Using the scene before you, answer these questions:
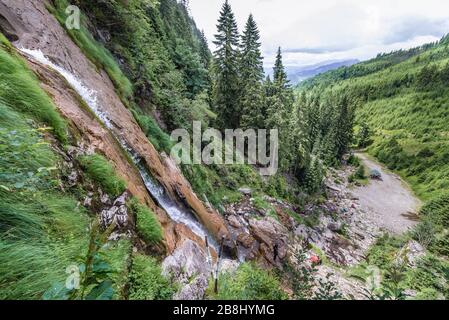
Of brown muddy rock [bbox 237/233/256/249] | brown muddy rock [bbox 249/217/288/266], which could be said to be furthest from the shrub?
brown muddy rock [bbox 237/233/256/249]

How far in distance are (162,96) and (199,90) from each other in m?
13.9

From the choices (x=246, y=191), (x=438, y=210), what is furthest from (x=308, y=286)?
(x=438, y=210)

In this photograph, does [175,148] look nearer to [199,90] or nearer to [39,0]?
[39,0]

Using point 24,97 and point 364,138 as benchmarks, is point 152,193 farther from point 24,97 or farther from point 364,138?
point 364,138

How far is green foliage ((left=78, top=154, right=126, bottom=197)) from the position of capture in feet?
17.3

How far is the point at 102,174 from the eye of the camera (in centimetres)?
542

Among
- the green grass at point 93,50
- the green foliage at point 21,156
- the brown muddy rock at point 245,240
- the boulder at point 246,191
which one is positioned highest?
the green grass at point 93,50

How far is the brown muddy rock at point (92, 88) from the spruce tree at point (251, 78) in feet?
58.4

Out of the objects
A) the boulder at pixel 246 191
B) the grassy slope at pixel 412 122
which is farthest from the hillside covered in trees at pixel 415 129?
the boulder at pixel 246 191

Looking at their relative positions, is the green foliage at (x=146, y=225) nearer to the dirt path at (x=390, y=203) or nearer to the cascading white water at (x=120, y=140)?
the cascading white water at (x=120, y=140)

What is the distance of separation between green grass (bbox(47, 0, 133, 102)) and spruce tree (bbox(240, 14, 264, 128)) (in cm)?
1666

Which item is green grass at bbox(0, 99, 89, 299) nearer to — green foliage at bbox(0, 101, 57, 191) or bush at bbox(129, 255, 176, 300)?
green foliage at bbox(0, 101, 57, 191)

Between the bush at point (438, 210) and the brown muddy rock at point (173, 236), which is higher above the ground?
the brown muddy rock at point (173, 236)

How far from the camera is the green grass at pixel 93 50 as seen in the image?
1032 cm
